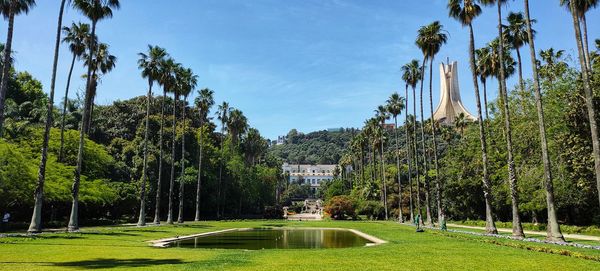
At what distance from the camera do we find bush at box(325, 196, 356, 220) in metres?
69.7

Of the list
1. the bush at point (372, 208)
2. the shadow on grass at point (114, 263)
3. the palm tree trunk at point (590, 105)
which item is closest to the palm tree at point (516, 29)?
the palm tree trunk at point (590, 105)

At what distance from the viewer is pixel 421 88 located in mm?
47406

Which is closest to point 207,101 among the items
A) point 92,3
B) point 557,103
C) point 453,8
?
point 92,3

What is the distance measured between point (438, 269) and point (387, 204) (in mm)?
59020

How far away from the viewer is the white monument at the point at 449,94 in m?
144

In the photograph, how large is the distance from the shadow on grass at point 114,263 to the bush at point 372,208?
58.0m

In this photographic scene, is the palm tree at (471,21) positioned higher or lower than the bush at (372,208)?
higher

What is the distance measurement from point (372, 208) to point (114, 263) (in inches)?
2379

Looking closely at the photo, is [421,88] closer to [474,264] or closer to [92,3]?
[92,3]

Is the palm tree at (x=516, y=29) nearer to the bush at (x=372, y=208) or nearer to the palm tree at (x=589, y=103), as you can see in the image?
the palm tree at (x=589, y=103)

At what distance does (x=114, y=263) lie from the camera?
13211 mm

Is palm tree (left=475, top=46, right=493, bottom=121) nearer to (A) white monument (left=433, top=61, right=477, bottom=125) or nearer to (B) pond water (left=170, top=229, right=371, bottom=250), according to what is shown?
(B) pond water (left=170, top=229, right=371, bottom=250)

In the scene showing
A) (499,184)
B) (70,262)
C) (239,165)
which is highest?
(239,165)

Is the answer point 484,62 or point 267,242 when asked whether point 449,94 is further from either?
point 267,242
